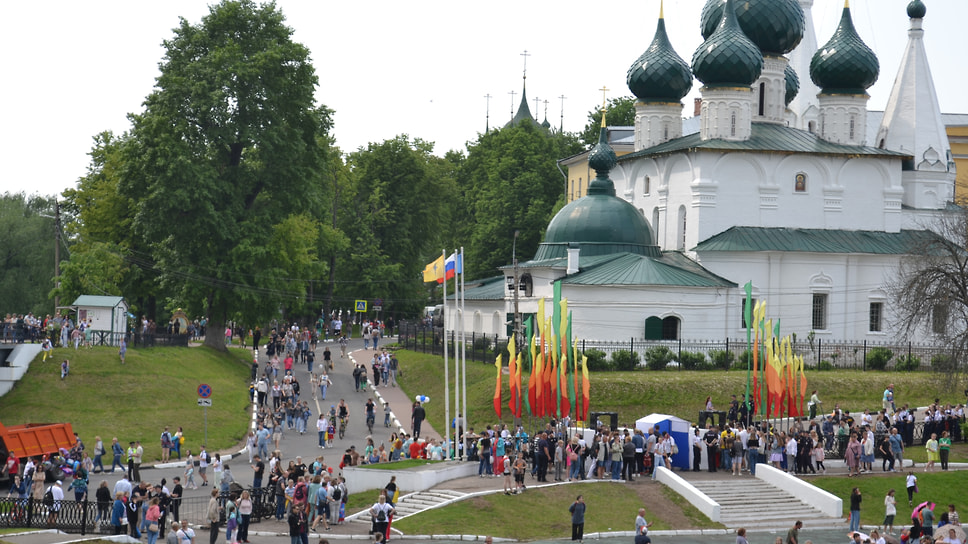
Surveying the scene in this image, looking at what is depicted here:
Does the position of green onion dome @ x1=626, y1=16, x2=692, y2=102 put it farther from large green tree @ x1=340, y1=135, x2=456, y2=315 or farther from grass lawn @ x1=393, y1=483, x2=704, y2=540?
grass lawn @ x1=393, y1=483, x2=704, y2=540

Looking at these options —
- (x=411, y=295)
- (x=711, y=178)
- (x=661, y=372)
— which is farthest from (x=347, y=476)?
(x=411, y=295)

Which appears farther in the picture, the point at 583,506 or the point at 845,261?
the point at 845,261

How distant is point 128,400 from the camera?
40250 millimetres

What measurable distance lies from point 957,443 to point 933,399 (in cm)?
556

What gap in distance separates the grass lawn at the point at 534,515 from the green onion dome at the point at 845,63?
3056 centimetres

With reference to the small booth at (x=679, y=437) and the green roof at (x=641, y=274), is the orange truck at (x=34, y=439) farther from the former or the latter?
the green roof at (x=641, y=274)

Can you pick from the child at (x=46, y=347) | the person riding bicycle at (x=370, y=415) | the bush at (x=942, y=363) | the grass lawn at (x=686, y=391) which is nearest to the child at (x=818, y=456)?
the grass lawn at (x=686, y=391)

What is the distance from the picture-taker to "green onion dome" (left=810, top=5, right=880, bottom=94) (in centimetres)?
5459

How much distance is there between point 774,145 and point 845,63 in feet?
18.6

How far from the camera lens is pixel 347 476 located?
3198cm

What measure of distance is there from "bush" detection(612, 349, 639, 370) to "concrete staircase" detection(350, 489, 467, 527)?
1561cm

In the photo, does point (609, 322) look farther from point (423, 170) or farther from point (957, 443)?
point (423, 170)

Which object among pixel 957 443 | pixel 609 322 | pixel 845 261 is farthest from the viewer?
pixel 845 261

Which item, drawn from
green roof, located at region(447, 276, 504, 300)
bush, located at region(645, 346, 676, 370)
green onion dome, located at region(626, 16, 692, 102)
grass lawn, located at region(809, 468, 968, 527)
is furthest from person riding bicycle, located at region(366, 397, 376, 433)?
green onion dome, located at region(626, 16, 692, 102)
